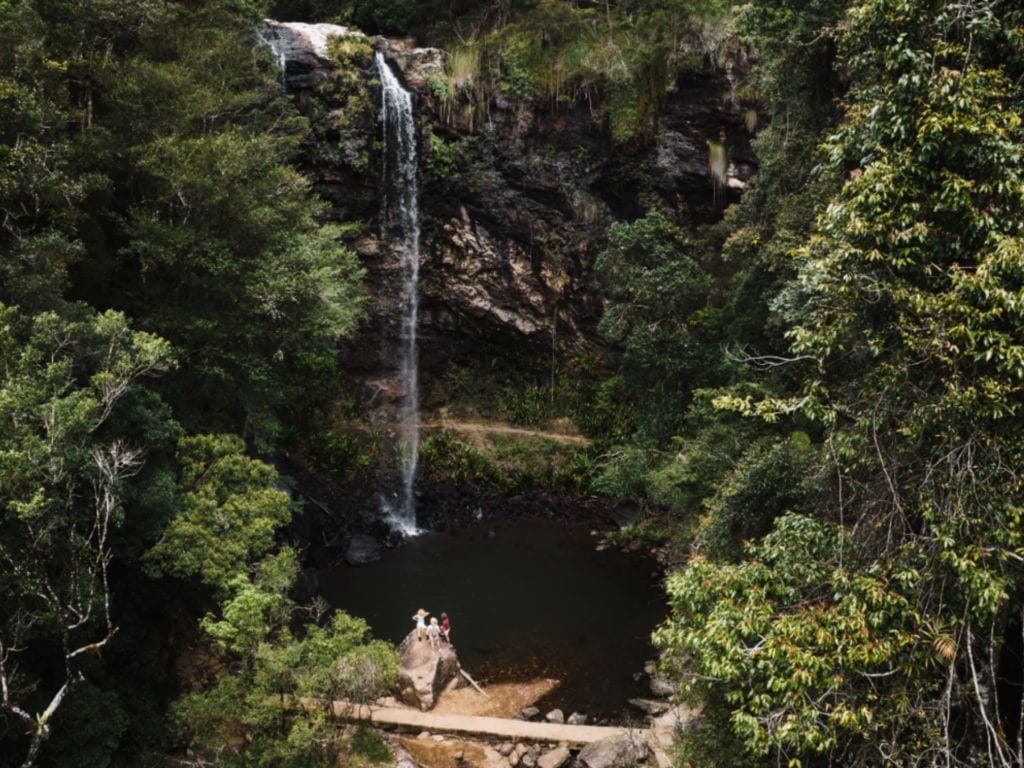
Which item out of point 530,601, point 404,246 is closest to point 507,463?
point 530,601

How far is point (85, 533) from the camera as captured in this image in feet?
33.0

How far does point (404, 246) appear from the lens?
25.5 meters

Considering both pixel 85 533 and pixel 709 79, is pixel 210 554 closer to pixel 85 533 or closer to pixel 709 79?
pixel 85 533

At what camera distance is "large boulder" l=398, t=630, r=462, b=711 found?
13.6m

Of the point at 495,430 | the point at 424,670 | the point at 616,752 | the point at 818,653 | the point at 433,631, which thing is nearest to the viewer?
the point at 818,653

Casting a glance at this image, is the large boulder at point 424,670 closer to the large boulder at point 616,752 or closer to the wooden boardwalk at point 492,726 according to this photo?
the wooden boardwalk at point 492,726

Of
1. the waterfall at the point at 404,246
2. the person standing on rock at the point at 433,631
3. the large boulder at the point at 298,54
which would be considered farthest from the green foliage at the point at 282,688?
the large boulder at the point at 298,54

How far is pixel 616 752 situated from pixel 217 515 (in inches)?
301

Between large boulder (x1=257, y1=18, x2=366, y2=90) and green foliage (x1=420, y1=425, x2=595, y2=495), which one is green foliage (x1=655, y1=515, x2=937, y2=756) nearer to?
green foliage (x1=420, y1=425, x2=595, y2=495)

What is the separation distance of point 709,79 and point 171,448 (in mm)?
20521

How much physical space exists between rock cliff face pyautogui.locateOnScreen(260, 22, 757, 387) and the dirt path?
3328 millimetres

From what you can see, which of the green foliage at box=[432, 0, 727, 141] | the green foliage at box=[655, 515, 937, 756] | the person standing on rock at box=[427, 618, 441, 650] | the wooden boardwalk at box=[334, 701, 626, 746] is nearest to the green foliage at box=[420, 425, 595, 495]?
the person standing on rock at box=[427, 618, 441, 650]

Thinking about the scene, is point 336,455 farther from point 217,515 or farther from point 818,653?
point 818,653

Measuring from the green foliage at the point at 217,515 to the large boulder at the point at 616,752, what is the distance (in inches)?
253
